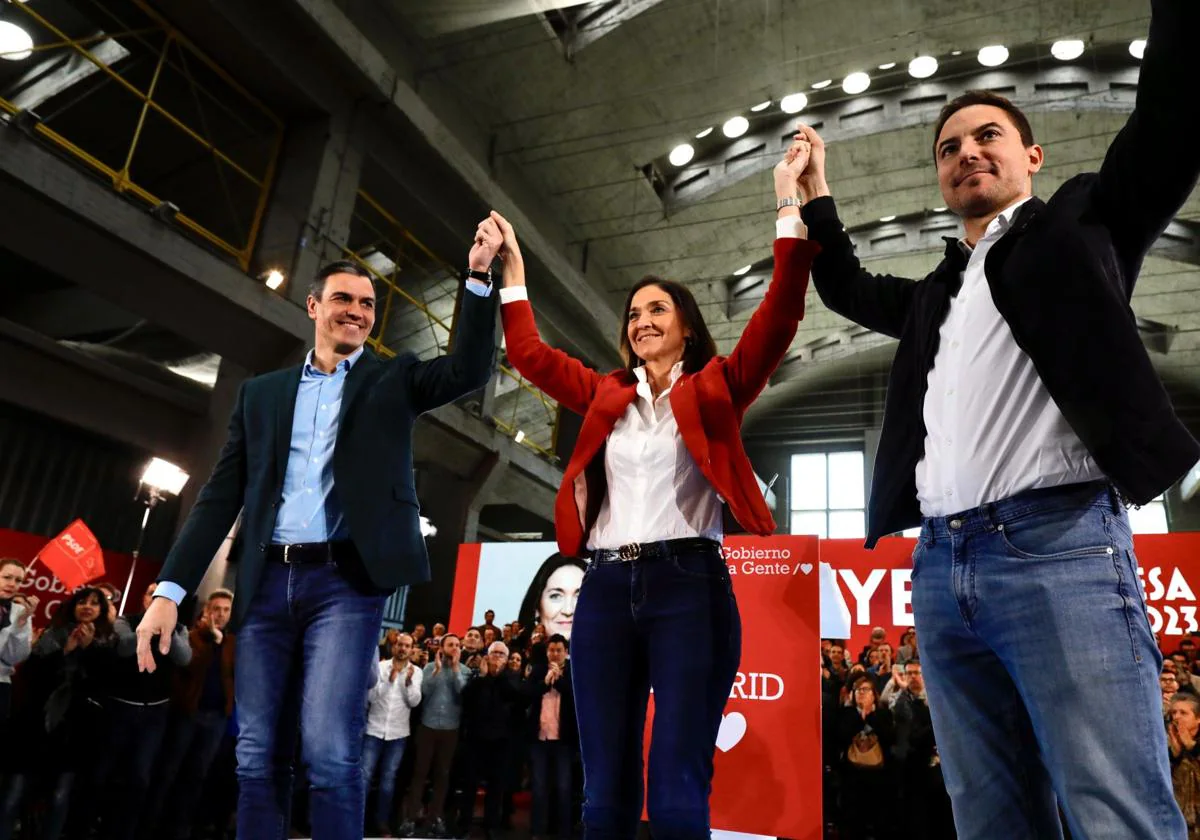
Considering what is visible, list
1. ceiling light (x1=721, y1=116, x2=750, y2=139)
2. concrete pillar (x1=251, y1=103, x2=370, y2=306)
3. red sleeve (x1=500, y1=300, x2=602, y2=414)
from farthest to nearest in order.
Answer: ceiling light (x1=721, y1=116, x2=750, y2=139) < concrete pillar (x1=251, y1=103, x2=370, y2=306) < red sleeve (x1=500, y1=300, x2=602, y2=414)

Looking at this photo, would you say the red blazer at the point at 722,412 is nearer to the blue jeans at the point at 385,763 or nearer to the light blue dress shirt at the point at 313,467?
the light blue dress shirt at the point at 313,467

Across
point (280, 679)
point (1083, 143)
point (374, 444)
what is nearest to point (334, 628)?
point (280, 679)

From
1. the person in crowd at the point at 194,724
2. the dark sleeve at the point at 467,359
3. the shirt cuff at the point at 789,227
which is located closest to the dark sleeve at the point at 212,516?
the dark sleeve at the point at 467,359

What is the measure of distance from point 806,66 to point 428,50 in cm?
469

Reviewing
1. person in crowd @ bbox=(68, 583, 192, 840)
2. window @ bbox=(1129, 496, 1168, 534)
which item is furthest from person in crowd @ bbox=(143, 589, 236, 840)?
window @ bbox=(1129, 496, 1168, 534)

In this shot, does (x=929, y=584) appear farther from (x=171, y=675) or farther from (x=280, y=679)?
(x=171, y=675)

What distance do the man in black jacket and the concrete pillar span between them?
7.99 meters

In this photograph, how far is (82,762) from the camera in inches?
191

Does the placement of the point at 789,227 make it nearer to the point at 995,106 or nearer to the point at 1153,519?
the point at 995,106

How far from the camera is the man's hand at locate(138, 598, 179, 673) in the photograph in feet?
6.29

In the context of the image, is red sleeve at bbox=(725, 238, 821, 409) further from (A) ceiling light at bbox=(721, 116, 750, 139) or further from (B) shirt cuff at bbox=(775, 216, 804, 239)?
(A) ceiling light at bbox=(721, 116, 750, 139)

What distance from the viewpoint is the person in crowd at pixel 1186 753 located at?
5410 millimetres

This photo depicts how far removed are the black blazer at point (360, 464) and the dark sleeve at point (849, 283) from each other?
0.84 meters

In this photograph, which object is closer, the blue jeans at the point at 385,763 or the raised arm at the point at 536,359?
the raised arm at the point at 536,359
